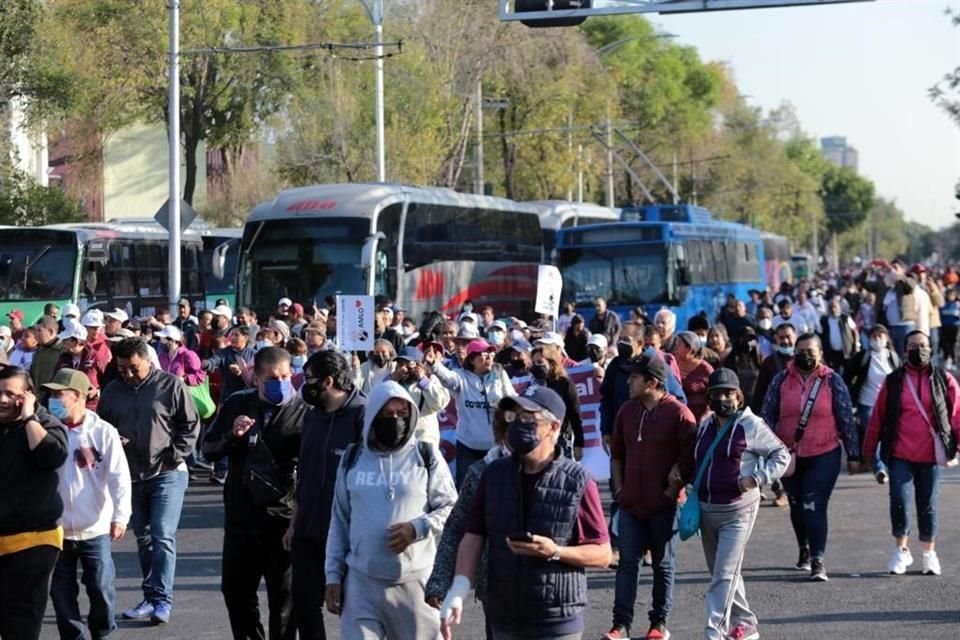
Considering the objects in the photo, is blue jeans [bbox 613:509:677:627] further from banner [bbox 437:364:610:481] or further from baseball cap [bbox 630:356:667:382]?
banner [bbox 437:364:610:481]

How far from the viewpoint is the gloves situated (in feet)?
21.1

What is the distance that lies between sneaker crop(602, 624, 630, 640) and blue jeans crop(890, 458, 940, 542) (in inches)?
117

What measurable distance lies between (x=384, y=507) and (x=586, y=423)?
22.3 ft

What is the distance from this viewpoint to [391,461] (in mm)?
7445

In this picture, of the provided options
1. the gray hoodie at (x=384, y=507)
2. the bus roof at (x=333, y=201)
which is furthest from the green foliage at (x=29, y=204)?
the gray hoodie at (x=384, y=507)

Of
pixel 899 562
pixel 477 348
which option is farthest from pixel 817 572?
pixel 477 348

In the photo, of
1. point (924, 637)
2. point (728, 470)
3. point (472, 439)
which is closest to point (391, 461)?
point (728, 470)

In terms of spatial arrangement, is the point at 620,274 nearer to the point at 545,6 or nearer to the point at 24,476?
the point at 545,6

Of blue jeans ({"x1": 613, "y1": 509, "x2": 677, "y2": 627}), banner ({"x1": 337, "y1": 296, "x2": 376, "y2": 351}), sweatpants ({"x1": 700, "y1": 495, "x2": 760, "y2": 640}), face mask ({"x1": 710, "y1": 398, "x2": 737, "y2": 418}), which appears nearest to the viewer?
sweatpants ({"x1": 700, "y1": 495, "x2": 760, "y2": 640})

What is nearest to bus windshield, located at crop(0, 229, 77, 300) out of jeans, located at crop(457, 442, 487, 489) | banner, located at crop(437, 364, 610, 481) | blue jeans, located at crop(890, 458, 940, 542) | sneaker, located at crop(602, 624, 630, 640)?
banner, located at crop(437, 364, 610, 481)

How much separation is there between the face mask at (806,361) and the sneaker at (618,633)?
9.25ft

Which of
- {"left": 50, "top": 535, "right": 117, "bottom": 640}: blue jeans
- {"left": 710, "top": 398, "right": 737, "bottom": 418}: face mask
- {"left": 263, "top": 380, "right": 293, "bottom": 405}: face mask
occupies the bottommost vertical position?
{"left": 50, "top": 535, "right": 117, "bottom": 640}: blue jeans

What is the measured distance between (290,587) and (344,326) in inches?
260

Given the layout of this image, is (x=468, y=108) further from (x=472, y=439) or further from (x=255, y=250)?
(x=472, y=439)
